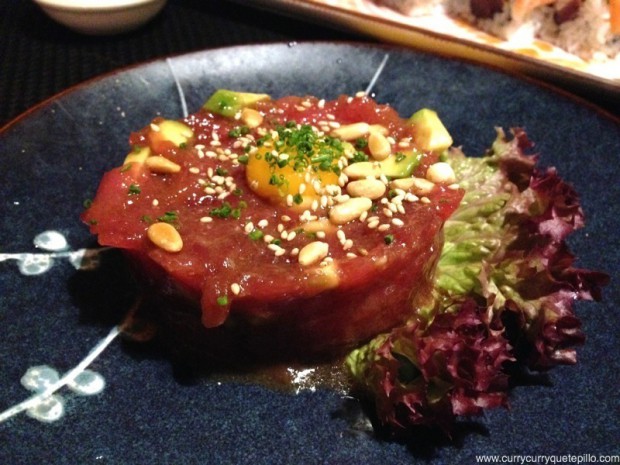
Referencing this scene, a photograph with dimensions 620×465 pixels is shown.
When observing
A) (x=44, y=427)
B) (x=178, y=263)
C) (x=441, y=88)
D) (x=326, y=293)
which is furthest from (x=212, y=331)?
(x=441, y=88)

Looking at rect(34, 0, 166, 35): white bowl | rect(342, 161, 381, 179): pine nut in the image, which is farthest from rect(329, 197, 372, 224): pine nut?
rect(34, 0, 166, 35): white bowl

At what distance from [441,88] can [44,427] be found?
2.99 m

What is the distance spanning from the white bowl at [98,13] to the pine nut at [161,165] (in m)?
2.58

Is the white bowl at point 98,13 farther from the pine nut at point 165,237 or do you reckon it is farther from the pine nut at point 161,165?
the pine nut at point 165,237

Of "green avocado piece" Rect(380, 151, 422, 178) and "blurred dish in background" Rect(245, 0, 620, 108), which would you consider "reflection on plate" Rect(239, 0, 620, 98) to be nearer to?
"blurred dish in background" Rect(245, 0, 620, 108)

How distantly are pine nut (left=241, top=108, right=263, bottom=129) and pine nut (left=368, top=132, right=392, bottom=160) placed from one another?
1.93ft

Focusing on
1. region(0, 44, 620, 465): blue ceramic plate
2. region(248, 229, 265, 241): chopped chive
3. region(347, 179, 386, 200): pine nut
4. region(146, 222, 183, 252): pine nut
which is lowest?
region(0, 44, 620, 465): blue ceramic plate

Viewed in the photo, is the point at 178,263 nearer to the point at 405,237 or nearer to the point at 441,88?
the point at 405,237

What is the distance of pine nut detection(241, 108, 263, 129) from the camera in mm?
3072

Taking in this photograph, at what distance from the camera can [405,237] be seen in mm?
2500

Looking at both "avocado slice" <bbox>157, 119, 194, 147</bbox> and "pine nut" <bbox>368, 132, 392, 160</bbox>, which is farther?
"avocado slice" <bbox>157, 119, 194, 147</bbox>

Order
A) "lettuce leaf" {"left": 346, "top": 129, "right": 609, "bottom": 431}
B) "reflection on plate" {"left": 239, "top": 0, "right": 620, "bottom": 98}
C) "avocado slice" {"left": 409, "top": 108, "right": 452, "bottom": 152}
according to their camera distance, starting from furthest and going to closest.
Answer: "reflection on plate" {"left": 239, "top": 0, "right": 620, "bottom": 98}, "avocado slice" {"left": 409, "top": 108, "right": 452, "bottom": 152}, "lettuce leaf" {"left": 346, "top": 129, "right": 609, "bottom": 431}

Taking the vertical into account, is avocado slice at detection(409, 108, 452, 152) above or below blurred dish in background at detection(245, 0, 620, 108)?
above

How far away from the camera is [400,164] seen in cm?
282
